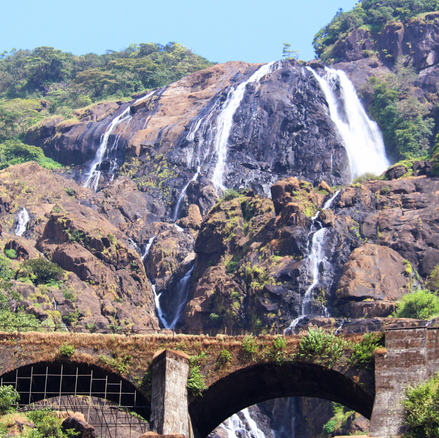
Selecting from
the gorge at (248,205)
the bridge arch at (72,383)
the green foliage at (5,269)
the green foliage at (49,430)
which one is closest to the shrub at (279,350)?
the gorge at (248,205)

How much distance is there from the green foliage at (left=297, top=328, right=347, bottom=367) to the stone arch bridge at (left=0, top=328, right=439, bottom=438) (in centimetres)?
36

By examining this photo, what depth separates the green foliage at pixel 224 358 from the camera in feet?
133

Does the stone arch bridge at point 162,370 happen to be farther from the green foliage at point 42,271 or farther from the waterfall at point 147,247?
the waterfall at point 147,247

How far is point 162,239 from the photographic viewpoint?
94.6 metres

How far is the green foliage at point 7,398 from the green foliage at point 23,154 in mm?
80316

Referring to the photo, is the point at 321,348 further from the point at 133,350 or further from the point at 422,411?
the point at 133,350

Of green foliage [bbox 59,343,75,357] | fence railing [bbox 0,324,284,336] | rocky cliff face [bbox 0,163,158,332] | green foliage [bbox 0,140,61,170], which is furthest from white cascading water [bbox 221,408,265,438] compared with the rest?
green foliage [bbox 0,140,61,170]

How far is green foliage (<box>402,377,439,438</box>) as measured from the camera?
33.2 metres

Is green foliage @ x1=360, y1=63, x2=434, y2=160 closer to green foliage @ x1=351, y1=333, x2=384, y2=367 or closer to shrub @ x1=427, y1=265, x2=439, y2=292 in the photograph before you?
shrub @ x1=427, y1=265, x2=439, y2=292

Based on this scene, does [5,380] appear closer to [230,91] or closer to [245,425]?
[245,425]

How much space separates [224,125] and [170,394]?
7891cm

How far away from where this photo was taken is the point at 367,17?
482 ft

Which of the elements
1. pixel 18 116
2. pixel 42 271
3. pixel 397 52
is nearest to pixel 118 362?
pixel 42 271

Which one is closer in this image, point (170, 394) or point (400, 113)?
point (170, 394)
